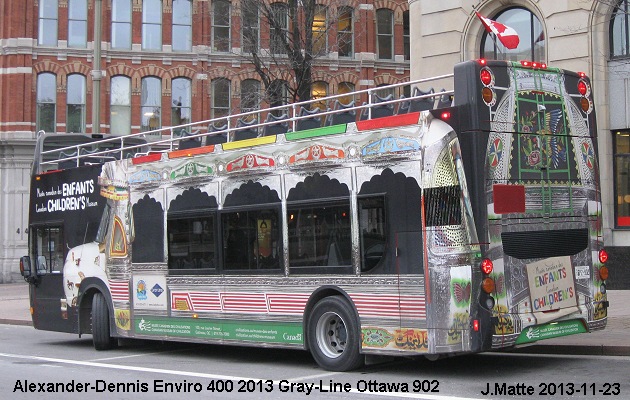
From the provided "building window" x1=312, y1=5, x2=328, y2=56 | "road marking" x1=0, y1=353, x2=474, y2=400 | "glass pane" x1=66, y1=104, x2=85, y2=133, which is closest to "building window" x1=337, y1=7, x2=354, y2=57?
"building window" x1=312, y1=5, x2=328, y2=56

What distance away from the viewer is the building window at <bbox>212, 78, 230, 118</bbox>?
42.4m

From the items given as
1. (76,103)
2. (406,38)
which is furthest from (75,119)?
(406,38)

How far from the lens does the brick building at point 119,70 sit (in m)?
40.0

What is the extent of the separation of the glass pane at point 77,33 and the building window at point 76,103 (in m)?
1.51

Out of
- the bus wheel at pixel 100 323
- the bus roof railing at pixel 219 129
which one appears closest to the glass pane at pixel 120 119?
the bus roof railing at pixel 219 129

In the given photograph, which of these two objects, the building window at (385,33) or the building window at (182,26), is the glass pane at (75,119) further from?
the building window at (385,33)

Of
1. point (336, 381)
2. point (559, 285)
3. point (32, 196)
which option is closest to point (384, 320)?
point (336, 381)

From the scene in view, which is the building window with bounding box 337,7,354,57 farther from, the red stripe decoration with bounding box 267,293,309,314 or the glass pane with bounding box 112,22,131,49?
the red stripe decoration with bounding box 267,293,309,314

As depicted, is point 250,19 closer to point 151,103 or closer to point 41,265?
point 41,265

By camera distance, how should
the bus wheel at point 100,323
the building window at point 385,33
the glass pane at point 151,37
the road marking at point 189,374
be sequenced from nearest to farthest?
the road marking at point 189,374
the bus wheel at point 100,323
the glass pane at point 151,37
the building window at point 385,33

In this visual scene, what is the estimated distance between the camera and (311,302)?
1154 centimetres

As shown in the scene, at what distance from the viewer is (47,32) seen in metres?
40.9

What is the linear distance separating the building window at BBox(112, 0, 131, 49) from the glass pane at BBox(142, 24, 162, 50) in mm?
702

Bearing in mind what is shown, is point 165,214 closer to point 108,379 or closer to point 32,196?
point 108,379
